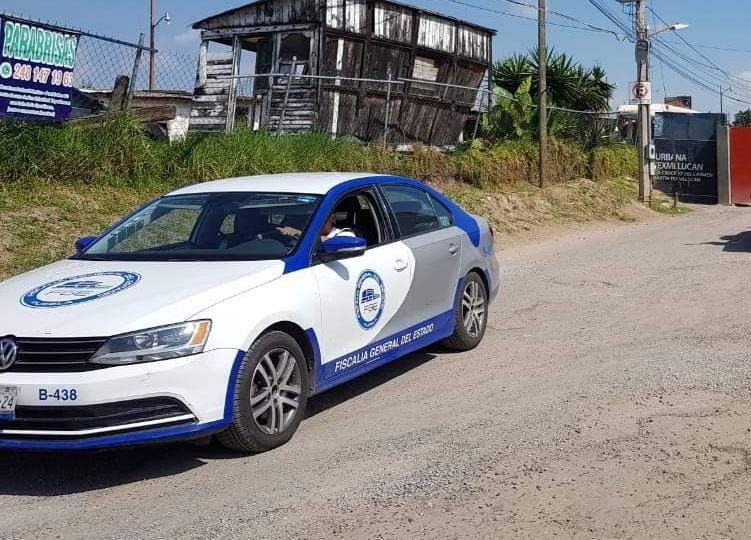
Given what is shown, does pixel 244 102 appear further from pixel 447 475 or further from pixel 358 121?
pixel 447 475

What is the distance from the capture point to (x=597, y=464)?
5.14m

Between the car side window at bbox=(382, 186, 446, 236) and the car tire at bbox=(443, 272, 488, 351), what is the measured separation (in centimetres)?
51

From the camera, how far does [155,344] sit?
16.5 ft

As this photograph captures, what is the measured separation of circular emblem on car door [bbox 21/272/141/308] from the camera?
5.34m

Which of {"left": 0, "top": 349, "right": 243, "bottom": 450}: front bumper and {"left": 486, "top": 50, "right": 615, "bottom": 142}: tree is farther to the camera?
{"left": 486, "top": 50, "right": 615, "bottom": 142}: tree

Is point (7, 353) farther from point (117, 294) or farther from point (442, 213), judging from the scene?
point (442, 213)

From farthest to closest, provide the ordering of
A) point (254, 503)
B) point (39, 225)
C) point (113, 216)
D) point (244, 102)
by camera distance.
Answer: point (244, 102) → point (113, 216) → point (39, 225) → point (254, 503)

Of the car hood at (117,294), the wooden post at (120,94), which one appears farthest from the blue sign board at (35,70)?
the car hood at (117,294)

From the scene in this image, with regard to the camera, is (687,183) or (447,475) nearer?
(447,475)

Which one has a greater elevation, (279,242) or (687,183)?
(687,183)

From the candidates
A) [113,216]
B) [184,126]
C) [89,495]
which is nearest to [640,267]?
[113,216]

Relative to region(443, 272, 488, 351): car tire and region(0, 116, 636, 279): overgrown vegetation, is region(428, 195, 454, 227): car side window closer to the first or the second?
region(443, 272, 488, 351): car tire

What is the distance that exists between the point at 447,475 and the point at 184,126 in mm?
16689

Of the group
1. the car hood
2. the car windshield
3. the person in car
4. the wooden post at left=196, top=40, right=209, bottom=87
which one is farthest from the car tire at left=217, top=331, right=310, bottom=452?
the wooden post at left=196, top=40, right=209, bottom=87
